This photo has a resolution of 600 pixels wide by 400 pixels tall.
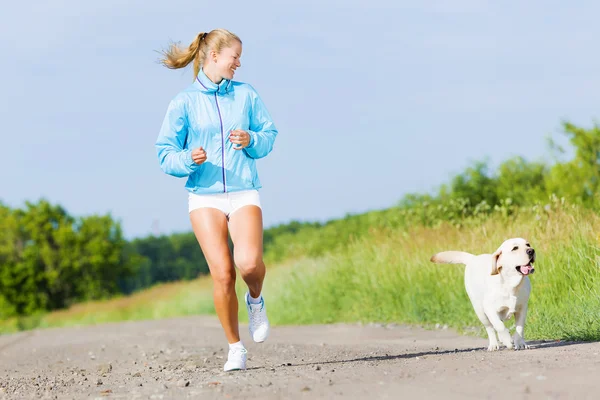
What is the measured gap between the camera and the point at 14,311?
4125 cm

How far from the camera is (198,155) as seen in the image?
6.17m

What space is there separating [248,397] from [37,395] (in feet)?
8.03

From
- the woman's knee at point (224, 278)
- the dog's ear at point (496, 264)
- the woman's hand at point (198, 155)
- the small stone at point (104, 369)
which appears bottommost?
the small stone at point (104, 369)

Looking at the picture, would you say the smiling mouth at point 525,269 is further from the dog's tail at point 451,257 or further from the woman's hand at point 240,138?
the woman's hand at point 240,138

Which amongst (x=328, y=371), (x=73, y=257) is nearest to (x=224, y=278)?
(x=328, y=371)

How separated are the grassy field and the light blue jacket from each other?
401 cm

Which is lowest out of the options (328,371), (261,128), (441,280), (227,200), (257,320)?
(328,371)

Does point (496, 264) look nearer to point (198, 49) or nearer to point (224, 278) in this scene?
point (224, 278)

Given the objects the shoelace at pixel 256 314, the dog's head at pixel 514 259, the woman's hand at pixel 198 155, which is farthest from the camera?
the shoelace at pixel 256 314

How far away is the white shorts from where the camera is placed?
6.50 meters

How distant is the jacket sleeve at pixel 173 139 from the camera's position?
6426mm

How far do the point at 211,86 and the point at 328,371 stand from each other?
2.55 metres

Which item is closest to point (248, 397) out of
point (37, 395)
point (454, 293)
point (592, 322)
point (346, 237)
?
point (37, 395)

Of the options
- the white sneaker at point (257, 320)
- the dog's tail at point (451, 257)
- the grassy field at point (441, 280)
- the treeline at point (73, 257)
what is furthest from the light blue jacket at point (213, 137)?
the treeline at point (73, 257)
